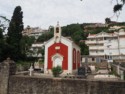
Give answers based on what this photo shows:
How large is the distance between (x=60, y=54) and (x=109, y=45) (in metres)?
28.9

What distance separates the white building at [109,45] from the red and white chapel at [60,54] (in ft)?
85.2

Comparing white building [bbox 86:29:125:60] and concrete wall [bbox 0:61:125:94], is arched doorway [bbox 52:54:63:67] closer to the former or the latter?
concrete wall [bbox 0:61:125:94]

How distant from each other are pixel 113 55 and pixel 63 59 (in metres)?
30.2

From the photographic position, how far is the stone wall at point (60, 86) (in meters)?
11.3

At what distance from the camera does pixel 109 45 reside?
2381 inches

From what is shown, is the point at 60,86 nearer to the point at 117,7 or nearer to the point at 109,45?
the point at 117,7

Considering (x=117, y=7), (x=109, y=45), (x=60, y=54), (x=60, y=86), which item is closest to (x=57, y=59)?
(x=60, y=54)

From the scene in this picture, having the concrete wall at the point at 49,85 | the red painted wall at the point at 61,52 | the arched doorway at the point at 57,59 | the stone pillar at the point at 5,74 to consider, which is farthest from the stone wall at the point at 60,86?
the arched doorway at the point at 57,59

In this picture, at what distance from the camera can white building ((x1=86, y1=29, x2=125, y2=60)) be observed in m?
60.2

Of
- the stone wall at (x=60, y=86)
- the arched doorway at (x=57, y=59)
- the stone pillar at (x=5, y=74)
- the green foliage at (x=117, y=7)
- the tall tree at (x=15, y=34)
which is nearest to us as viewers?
the green foliage at (x=117, y=7)

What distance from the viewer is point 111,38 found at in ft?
208

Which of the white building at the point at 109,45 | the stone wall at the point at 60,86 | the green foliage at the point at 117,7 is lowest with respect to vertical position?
the stone wall at the point at 60,86

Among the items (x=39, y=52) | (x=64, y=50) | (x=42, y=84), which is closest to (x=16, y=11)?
(x=39, y=52)

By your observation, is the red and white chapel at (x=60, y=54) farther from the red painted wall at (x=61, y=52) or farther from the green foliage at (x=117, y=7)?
the green foliage at (x=117, y=7)
